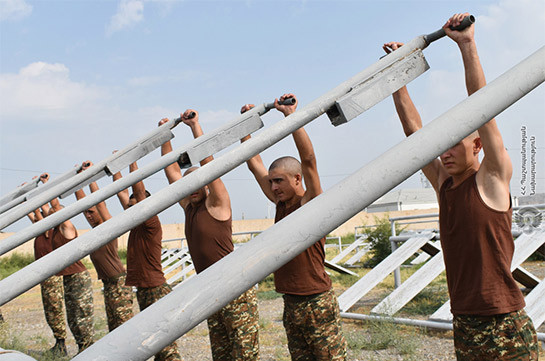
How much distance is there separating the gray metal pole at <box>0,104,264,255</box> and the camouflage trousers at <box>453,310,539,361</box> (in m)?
1.48

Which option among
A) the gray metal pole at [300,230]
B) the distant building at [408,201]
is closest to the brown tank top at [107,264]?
the gray metal pole at [300,230]

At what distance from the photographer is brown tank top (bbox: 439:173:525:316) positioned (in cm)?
236

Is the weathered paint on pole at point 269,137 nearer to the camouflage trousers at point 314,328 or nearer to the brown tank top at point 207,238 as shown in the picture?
the camouflage trousers at point 314,328

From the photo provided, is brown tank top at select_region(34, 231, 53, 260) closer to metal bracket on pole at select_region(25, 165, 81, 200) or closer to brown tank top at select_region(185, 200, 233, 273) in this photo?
metal bracket on pole at select_region(25, 165, 81, 200)

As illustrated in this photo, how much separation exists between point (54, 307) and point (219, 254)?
174 inches

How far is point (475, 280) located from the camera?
2393mm

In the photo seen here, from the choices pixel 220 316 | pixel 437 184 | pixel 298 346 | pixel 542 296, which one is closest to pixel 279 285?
pixel 298 346

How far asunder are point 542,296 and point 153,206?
17.2ft

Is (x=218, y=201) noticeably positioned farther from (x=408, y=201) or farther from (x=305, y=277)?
(x=408, y=201)

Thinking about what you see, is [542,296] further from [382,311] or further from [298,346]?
[298,346]

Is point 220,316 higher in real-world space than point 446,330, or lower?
higher

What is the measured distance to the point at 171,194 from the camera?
1799 millimetres

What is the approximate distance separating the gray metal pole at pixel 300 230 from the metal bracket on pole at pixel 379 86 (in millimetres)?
691

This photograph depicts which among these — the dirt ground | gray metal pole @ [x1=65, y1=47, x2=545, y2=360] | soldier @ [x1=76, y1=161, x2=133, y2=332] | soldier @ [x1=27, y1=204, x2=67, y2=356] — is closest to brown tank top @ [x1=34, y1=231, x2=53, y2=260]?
soldier @ [x1=27, y1=204, x2=67, y2=356]
